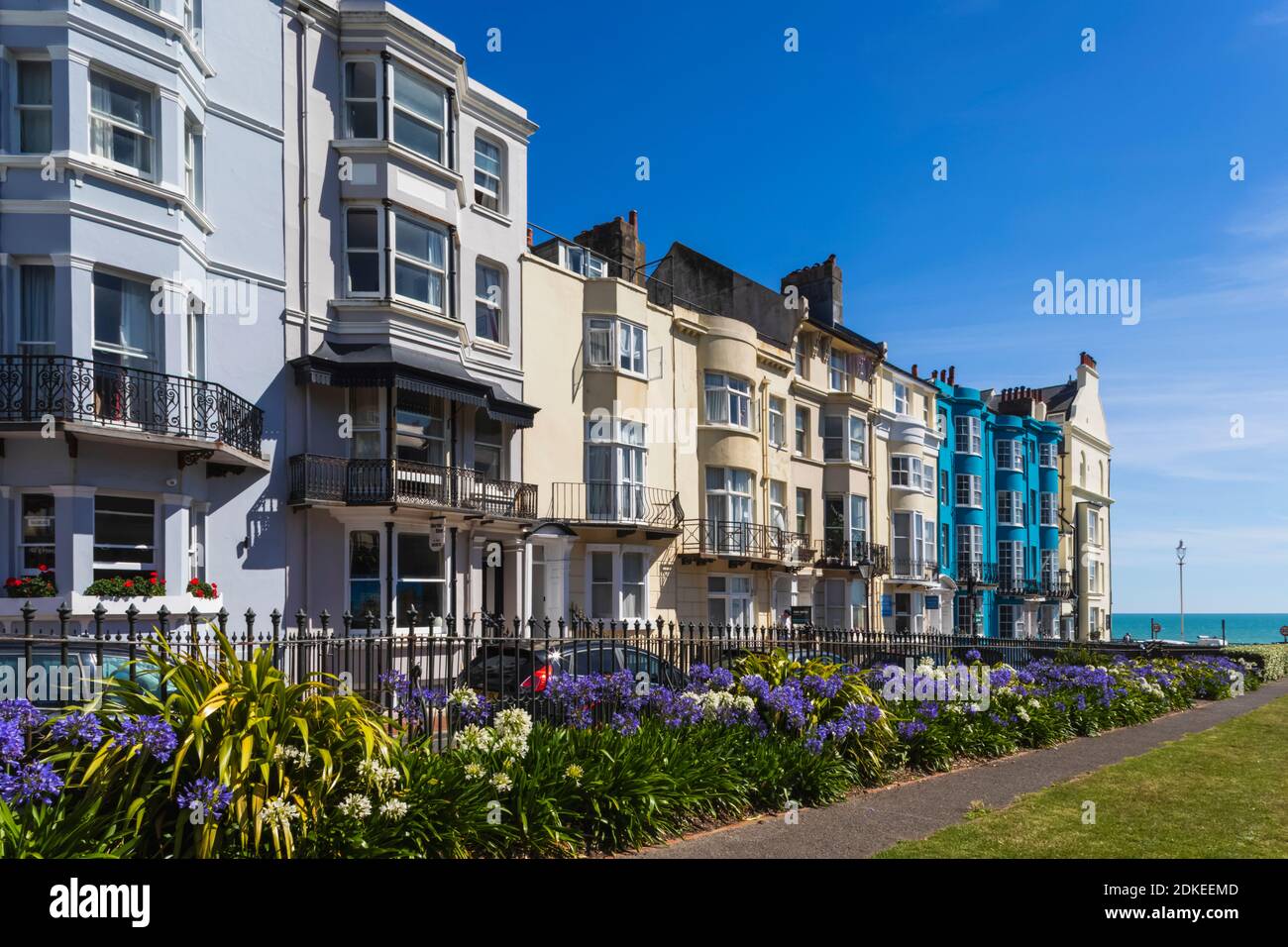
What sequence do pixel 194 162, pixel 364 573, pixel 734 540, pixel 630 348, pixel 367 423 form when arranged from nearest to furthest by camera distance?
1. pixel 194 162
2. pixel 364 573
3. pixel 367 423
4. pixel 630 348
5. pixel 734 540

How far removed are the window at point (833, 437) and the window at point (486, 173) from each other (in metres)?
17.7

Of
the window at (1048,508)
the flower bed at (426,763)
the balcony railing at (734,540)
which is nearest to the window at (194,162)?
the flower bed at (426,763)

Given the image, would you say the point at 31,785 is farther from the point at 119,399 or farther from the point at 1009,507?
the point at 1009,507

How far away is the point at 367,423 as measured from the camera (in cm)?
2064

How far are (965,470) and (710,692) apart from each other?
4008cm

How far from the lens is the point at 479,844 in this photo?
7.61m

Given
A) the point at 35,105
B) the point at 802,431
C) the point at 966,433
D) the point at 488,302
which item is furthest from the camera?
the point at 966,433

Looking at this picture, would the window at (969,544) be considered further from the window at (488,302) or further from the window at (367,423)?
the window at (367,423)

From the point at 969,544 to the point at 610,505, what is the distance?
2699 centimetres

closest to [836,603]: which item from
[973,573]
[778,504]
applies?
[778,504]

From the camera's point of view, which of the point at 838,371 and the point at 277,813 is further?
the point at 838,371

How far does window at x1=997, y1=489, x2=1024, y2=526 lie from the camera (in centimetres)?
5156

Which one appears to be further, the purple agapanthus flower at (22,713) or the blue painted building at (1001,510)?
the blue painted building at (1001,510)

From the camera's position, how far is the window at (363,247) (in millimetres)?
20969
